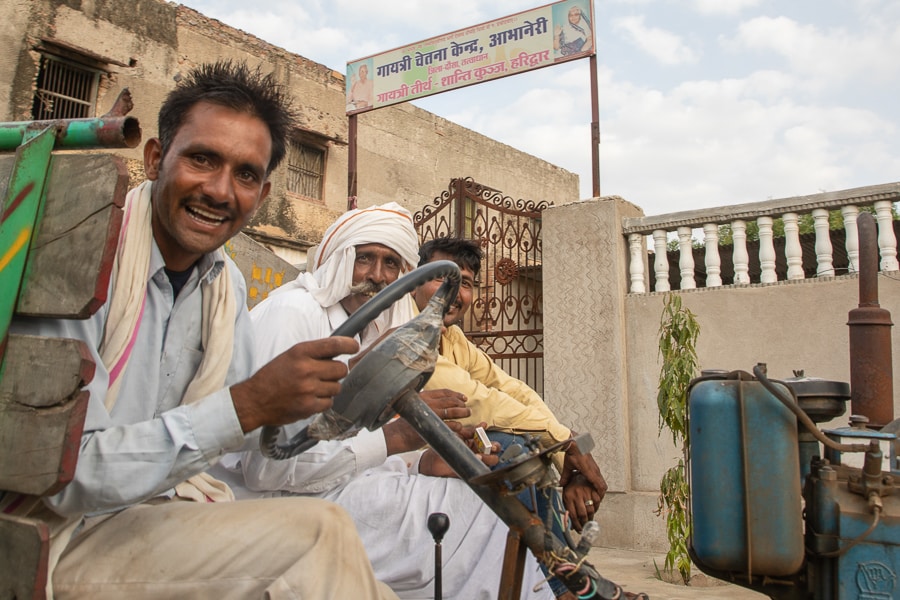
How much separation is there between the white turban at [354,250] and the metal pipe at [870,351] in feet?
5.21

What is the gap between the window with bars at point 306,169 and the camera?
13.8m

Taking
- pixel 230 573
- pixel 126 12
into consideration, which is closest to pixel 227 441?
pixel 230 573

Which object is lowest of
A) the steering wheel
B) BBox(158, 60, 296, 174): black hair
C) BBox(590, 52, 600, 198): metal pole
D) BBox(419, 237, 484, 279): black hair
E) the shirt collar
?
the steering wheel

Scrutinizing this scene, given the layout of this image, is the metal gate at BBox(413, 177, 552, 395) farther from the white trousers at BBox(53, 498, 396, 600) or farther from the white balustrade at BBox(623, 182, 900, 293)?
the white trousers at BBox(53, 498, 396, 600)

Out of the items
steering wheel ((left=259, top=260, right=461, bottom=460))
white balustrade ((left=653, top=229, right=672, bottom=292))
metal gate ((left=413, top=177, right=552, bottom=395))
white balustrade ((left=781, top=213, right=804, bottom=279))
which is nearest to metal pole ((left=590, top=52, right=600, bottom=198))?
metal gate ((left=413, top=177, right=552, bottom=395))

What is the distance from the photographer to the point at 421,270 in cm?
137

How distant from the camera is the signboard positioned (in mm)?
7078

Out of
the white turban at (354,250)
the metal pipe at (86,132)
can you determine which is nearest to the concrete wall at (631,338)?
the white turban at (354,250)

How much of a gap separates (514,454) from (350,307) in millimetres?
1681

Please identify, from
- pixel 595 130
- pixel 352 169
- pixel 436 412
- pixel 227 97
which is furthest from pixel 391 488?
pixel 352 169

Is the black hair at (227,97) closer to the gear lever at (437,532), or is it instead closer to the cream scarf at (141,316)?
the cream scarf at (141,316)

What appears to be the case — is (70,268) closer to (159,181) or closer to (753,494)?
(159,181)

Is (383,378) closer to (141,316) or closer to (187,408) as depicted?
(187,408)

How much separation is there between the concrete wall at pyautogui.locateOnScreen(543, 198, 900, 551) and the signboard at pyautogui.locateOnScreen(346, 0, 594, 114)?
2.12m
